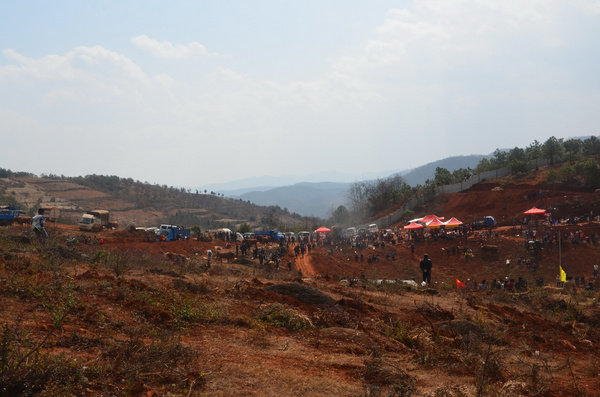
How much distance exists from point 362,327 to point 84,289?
620 cm

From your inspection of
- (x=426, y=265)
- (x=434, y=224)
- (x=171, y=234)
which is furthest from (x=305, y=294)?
(x=171, y=234)

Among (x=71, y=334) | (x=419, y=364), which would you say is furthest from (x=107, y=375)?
(x=419, y=364)

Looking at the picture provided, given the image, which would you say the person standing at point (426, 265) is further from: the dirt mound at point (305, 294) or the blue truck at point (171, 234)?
the blue truck at point (171, 234)

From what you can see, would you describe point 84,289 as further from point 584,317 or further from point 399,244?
point 399,244

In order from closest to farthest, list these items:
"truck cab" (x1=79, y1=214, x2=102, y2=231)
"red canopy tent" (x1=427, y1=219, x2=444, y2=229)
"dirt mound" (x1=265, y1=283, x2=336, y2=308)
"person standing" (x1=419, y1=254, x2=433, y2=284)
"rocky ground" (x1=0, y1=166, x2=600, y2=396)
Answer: "rocky ground" (x1=0, y1=166, x2=600, y2=396), "dirt mound" (x1=265, y1=283, x2=336, y2=308), "person standing" (x1=419, y1=254, x2=433, y2=284), "red canopy tent" (x1=427, y1=219, x2=444, y2=229), "truck cab" (x1=79, y1=214, x2=102, y2=231)

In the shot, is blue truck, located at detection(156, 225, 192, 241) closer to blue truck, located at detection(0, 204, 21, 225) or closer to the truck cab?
the truck cab

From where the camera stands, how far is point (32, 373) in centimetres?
427

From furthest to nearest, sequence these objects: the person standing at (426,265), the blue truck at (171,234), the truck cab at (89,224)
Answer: the truck cab at (89,224) → the blue truck at (171,234) → the person standing at (426,265)

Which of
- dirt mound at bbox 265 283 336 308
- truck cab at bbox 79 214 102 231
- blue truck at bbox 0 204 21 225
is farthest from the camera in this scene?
truck cab at bbox 79 214 102 231

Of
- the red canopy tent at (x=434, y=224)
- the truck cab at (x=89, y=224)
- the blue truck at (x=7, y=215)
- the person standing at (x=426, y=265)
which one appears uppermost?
the blue truck at (x=7, y=215)

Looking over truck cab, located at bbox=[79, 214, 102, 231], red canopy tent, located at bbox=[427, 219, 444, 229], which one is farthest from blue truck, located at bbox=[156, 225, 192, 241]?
red canopy tent, located at bbox=[427, 219, 444, 229]

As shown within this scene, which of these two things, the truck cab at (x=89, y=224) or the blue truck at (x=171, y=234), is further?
the truck cab at (x=89, y=224)

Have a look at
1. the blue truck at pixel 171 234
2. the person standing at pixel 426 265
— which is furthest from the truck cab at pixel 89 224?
the person standing at pixel 426 265

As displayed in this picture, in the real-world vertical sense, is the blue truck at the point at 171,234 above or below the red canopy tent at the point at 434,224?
below
